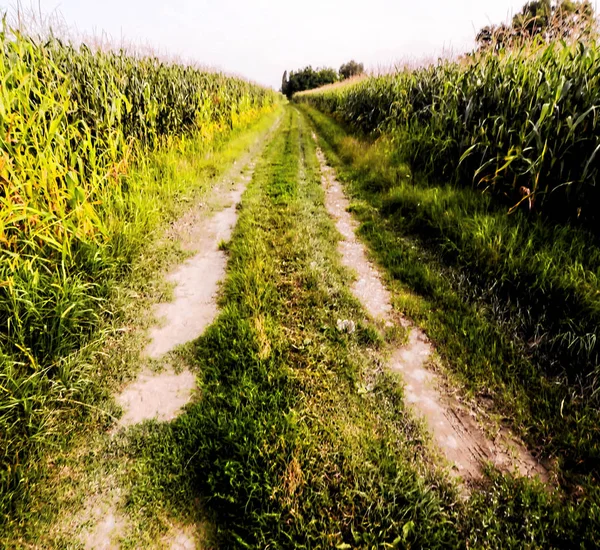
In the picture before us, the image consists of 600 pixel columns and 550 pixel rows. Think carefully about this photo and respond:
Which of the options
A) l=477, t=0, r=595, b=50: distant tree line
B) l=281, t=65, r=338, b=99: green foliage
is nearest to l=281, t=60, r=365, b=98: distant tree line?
l=281, t=65, r=338, b=99: green foliage

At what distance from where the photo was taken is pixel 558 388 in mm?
2221

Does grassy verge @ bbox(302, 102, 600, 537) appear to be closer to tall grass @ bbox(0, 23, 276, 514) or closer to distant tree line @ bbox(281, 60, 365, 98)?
tall grass @ bbox(0, 23, 276, 514)

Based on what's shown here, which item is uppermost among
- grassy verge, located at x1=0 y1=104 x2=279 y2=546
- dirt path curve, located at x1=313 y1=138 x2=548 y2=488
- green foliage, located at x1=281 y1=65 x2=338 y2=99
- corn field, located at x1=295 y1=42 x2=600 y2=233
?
green foliage, located at x1=281 y1=65 x2=338 y2=99

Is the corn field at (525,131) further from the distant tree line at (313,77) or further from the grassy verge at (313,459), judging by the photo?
the distant tree line at (313,77)

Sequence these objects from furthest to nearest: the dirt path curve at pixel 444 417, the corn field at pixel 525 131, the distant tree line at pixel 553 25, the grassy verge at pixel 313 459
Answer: the distant tree line at pixel 553 25 < the corn field at pixel 525 131 < the dirt path curve at pixel 444 417 < the grassy verge at pixel 313 459

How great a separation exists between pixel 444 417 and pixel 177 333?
233 centimetres

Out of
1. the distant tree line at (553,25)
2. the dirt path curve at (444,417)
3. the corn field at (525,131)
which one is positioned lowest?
the dirt path curve at (444,417)

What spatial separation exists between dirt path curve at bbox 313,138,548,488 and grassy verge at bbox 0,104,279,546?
2213 mm

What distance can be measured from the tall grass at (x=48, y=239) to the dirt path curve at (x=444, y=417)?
2.47 meters

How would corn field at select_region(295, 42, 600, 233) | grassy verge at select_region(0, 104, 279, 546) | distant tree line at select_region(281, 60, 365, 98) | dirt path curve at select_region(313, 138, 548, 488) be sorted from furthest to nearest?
distant tree line at select_region(281, 60, 365, 98)
corn field at select_region(295, 42, 600, 233)
dirt path curve at select_region(313, 138, 548, 488)
grassy verge at select_region(0, 104, 279, 546)

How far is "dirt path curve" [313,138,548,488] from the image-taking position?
188cm

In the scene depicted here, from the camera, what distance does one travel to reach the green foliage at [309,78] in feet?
208

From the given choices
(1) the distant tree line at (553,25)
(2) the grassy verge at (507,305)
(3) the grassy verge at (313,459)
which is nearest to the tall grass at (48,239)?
(3) the grassy verge at (313,459)

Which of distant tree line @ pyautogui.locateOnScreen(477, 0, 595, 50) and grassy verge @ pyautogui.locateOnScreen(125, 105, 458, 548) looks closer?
grassy verge @ pyautogui.locateOnScreen(125, 105, 458, 548)
